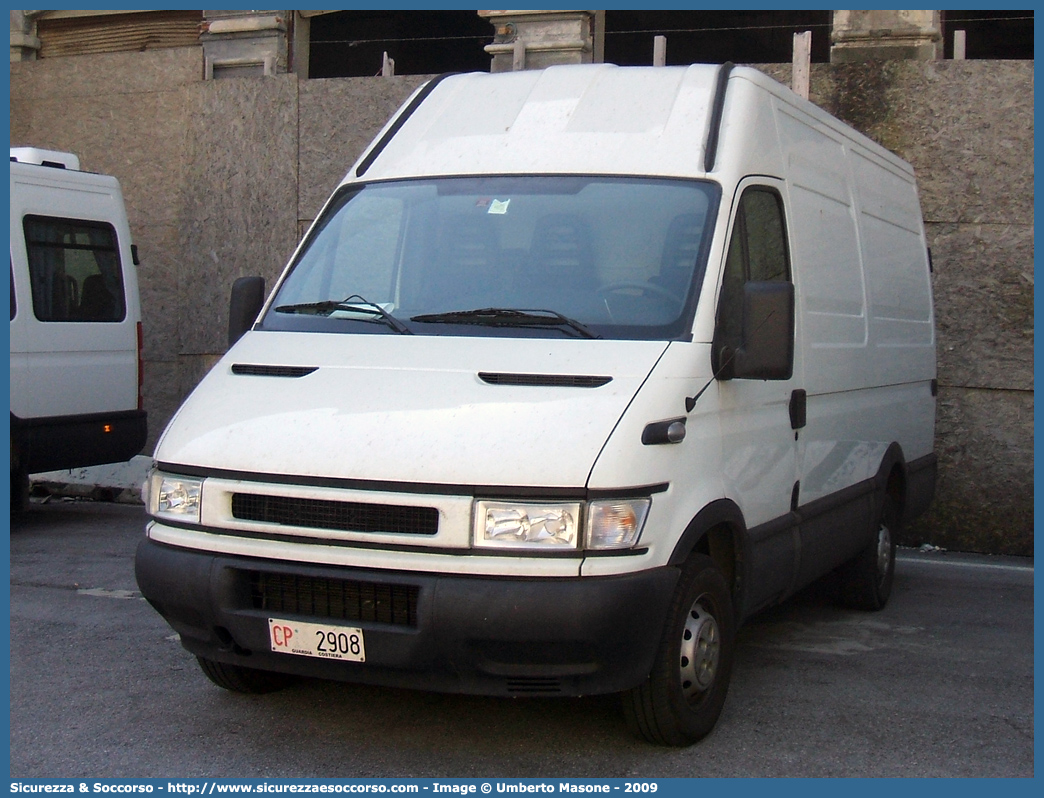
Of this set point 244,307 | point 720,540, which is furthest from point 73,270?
point 720,540

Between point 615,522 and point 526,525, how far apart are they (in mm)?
284

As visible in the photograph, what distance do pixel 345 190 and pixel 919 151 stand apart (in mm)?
5989

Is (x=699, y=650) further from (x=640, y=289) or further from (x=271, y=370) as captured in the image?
(x=271, y=370)

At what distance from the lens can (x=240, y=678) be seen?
5168 millimetres

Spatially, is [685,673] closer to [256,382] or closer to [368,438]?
[368,438]

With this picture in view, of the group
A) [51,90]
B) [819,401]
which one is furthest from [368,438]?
[51,90]

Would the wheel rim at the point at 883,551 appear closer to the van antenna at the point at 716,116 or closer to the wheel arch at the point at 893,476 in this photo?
the wheel arch at the point at 893,476

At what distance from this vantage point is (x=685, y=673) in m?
4.61

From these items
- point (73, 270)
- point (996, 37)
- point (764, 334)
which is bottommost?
point (764, 334)

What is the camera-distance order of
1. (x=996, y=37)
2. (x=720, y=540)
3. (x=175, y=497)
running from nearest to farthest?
(x=175, y=497)
(x=720, y=540)
(x=996, y=37)

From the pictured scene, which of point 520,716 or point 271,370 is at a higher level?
point 271,370

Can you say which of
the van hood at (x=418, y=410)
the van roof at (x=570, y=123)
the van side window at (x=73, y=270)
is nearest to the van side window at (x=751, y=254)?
the van roof at (x=570, y=123)

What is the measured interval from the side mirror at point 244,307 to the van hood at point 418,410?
664 millimetres

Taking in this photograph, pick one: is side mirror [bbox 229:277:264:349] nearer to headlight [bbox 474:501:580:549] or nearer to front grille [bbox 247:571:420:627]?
front grille [bbox 247:571:420:627]
